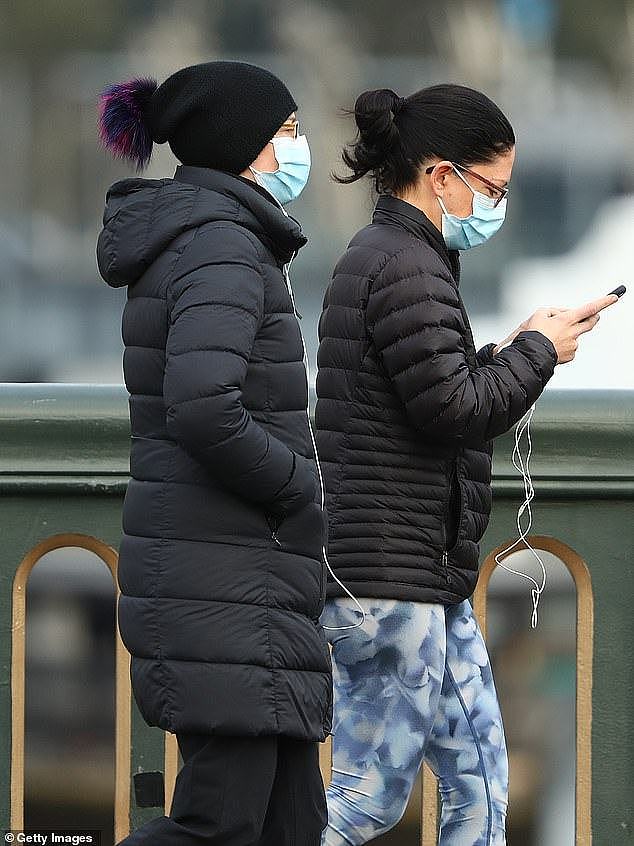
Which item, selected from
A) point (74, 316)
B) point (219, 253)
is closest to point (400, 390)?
point (219, 253)

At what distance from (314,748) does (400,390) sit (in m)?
0.56

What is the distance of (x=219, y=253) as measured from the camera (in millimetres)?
2305

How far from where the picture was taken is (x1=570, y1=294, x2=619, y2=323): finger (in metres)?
2.71

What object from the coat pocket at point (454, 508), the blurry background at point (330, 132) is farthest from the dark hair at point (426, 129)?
the blurry background at point (330, 132)

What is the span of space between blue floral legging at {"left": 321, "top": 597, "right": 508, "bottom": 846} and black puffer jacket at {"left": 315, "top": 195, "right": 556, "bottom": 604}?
56 millimetres

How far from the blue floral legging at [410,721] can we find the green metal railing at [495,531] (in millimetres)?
455

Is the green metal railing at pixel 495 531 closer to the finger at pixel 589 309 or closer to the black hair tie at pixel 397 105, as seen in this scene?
the finger at pixel 589 309

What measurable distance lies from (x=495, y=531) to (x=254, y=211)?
1.03m

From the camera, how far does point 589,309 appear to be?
107 inches

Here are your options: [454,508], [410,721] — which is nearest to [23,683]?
[410,721]

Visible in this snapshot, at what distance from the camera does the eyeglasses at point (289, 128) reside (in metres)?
2.49

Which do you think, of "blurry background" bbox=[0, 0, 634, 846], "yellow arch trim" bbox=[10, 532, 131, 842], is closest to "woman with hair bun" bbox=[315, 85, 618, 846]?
"yellow arch trim" bbox=[10, 532, 131, 842]

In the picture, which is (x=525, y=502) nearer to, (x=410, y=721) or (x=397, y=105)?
(x=410, y=721)

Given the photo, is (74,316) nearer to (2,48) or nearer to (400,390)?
(2,48)
